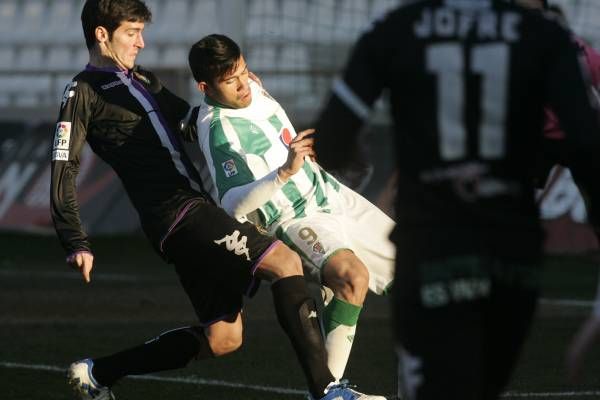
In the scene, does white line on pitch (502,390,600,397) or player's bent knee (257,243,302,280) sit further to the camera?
white line on pitch (502,390,600,397)

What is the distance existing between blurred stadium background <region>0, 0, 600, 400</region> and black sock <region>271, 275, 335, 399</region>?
2.84 ft

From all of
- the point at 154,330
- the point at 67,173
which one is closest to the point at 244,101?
the point at 67,173

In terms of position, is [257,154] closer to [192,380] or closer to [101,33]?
[101,33]

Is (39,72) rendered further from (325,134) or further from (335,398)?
(325,134)

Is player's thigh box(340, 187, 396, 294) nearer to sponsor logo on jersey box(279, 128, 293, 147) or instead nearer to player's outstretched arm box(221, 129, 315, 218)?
sponsor logo on jersey box(279, 128, 293, 147)

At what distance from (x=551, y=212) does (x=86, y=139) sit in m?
7.58

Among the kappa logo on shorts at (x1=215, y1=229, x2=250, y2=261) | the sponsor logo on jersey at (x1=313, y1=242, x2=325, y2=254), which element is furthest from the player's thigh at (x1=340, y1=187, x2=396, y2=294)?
the kappa logo on shorts at (x1=215, y1=229, x2=250, y2=261)

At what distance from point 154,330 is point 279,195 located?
3.43 metres

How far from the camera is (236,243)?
6.23 m

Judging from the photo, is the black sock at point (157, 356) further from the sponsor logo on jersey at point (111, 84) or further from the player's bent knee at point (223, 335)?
the sponsor logo on jersey at point (111, 84)

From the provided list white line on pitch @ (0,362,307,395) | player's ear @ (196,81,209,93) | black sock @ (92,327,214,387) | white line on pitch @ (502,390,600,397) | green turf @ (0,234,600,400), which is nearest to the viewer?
player's ear @ (196,81,209,93)

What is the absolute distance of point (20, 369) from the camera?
25.6 feet

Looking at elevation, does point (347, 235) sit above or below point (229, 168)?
below

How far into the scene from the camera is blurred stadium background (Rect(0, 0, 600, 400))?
752 centimetres
